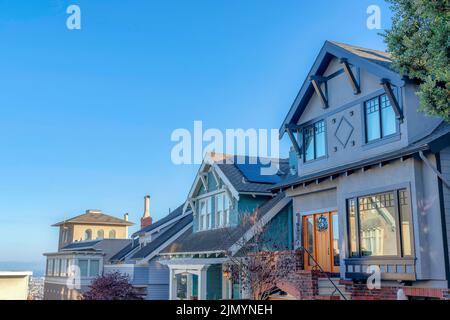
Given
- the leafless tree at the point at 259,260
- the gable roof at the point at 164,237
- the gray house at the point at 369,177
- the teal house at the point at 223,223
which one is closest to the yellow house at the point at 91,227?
the gable roof at the point at 164,237

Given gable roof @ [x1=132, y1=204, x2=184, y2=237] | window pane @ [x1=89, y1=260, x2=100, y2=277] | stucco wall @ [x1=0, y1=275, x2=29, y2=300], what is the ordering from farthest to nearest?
window pane @ [x1=89, y1=260, x2=100, y2=277], gable roof @ [x1=132, y1=204, x2=184, y2=237], stucco wall @ [x1=0, y1=275, x2=29, y2=300]

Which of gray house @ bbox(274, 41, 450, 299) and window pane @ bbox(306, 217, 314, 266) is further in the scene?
window pane @ bbox(306, 217, 314, 266)

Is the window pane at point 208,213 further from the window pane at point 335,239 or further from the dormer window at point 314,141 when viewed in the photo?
the window pane at point 335,239

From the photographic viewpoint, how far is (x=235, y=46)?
1606 centimetres

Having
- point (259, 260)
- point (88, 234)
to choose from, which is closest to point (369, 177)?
point (259, 260)

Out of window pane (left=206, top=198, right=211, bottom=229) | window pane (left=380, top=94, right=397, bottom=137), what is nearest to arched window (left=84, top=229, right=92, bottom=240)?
window pane (left=206, top=198, right=211, bottom=229)

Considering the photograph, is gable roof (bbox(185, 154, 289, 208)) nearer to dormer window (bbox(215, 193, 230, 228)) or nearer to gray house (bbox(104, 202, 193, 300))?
dormer window (bbox(215, 193, 230, 228))

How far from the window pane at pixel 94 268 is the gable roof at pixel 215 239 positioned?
11.2 meters

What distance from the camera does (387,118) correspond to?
48.1 feet

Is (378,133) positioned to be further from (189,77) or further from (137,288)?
(137,288)

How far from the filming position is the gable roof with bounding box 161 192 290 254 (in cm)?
2157

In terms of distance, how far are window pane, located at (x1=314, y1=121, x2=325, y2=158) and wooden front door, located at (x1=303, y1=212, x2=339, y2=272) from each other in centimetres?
221

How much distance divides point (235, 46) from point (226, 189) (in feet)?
32.5
